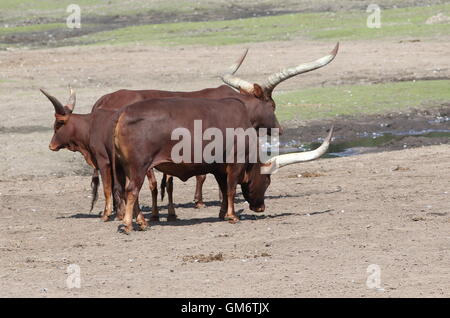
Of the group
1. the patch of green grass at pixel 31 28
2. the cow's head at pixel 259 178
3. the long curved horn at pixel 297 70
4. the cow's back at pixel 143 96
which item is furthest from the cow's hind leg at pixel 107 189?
the patch of green grass at pixel 31 28

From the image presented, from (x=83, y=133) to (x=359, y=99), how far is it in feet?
35.6

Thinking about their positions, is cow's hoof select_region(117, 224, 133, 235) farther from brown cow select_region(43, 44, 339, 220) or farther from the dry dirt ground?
brown cow select_region(43, 44, 339, 220)

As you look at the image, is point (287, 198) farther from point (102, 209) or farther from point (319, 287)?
point (319, 287)

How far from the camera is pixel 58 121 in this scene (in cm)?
1423

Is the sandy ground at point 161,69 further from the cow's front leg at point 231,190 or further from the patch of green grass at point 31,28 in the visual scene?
the patch of green grass at point 31,28

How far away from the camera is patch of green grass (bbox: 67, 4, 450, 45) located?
35938 mm

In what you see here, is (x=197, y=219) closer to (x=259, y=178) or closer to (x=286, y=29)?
(x=259, y=178)

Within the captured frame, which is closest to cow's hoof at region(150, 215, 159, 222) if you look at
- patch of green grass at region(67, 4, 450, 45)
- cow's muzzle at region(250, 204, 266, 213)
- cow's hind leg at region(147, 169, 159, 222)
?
cow's hind leg at region(147, 169, 159, 222)

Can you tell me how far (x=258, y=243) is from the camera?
1185 centimetres

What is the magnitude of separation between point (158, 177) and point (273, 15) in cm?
3030

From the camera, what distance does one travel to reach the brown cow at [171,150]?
12398mm

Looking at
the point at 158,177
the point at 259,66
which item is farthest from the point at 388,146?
the point at 259,66

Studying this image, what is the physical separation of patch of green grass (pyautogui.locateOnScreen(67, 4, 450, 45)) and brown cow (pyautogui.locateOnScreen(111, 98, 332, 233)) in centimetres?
2180

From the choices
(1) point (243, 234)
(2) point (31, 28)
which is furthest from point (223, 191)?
(2) point (31, 28)
